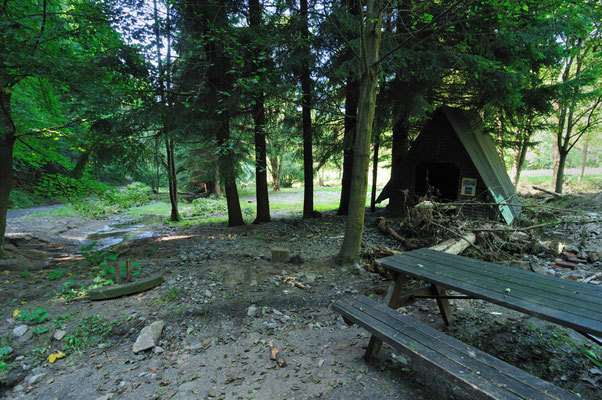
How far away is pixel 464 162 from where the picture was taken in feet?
31.7

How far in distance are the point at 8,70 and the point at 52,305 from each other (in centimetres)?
444

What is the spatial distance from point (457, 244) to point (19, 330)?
25.0 ft

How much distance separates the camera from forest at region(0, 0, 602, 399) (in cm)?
318

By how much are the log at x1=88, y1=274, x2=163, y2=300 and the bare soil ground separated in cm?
12

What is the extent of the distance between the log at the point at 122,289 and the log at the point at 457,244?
212 inches

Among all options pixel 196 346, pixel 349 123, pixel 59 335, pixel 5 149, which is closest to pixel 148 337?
pixel 196 346

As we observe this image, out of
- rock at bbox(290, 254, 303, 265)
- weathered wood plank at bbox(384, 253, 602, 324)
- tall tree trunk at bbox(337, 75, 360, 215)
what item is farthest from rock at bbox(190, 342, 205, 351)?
tall tree trunk at bbox(337, 75, 360, 215)

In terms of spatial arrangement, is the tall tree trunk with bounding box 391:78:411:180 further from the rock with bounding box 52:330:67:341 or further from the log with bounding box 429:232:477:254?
the rock with bounding box 52:330:67:341

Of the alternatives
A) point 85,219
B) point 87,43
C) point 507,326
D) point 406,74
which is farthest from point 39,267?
point 85,219

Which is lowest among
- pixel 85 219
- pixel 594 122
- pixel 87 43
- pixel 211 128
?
pixel 85 219

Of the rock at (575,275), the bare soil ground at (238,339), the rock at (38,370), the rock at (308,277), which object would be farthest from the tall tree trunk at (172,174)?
the rock at (575,275)

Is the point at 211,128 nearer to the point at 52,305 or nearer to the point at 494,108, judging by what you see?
the point at 52,305

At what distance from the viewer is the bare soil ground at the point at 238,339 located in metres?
2.72

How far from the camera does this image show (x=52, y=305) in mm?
4141
